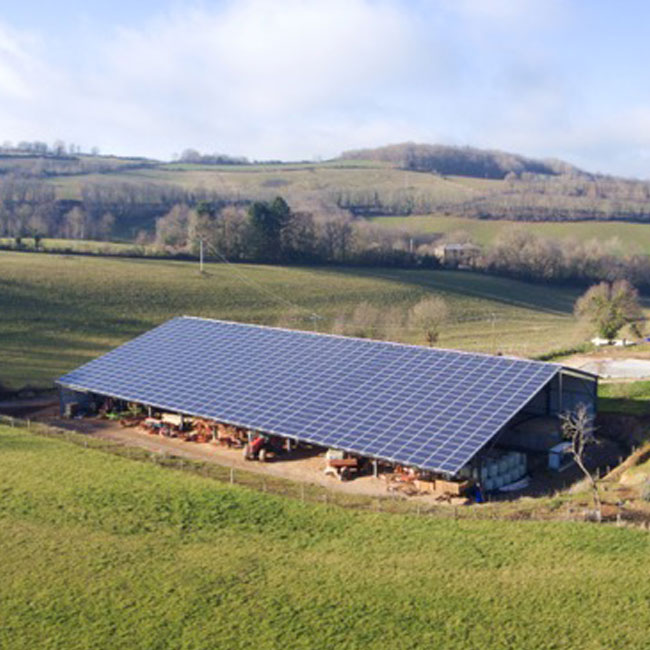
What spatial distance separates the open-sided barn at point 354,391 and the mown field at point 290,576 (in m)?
4.58

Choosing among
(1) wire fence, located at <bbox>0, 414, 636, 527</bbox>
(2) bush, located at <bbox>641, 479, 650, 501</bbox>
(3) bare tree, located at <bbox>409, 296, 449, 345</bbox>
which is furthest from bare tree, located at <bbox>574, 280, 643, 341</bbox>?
(1) wire fence, located at <bbox>0, 414, 636, 527</bbox>

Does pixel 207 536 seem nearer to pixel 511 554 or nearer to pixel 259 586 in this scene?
pixel 259 586

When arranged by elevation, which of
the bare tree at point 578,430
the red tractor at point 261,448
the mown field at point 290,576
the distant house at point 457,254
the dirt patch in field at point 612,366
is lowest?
the mown field at point 290,576

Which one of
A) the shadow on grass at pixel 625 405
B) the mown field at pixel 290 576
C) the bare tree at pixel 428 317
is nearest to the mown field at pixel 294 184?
the bare tree at pixel 428 317

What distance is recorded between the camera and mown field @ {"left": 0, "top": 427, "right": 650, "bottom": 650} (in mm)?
19375

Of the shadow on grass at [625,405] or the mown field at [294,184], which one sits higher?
the mown field at [294,184]

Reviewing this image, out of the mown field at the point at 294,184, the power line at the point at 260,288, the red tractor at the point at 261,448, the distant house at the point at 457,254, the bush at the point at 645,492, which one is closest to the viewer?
the bush at the point at 645,492

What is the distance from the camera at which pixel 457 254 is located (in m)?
110

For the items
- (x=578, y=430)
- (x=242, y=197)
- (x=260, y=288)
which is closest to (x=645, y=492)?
(x=578, y=430)

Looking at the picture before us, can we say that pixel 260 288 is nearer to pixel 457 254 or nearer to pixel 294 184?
pixel 457 254

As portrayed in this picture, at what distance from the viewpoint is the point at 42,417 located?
43812 mm

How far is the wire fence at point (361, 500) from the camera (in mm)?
27047

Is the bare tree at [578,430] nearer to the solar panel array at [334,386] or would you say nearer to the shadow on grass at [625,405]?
the solar panel array at [334,386]

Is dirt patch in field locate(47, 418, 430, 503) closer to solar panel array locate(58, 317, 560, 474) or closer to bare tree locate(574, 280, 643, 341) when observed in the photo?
solar panel array locate(58, 317, 560, 474)
